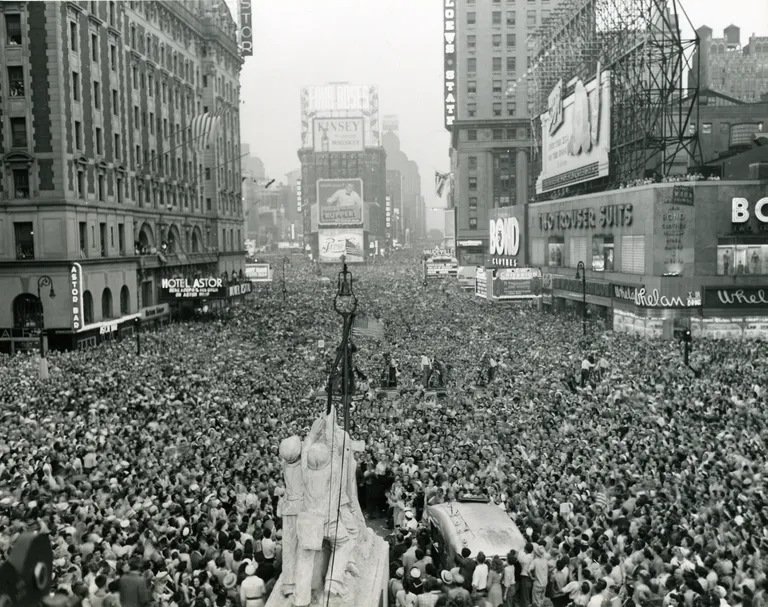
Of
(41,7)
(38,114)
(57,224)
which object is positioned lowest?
(57,224)

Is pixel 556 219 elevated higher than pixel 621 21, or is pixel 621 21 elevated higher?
pixel 621 21

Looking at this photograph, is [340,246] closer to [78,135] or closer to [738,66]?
[738,66]

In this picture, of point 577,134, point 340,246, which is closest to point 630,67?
point 577,134

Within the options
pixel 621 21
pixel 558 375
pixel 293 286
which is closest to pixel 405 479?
pixel 558 375

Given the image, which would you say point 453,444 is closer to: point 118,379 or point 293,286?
point 118,379

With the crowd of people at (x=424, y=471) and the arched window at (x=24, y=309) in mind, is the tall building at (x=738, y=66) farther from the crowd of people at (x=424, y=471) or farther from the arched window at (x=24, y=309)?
the arched window at (x=24, y=309)

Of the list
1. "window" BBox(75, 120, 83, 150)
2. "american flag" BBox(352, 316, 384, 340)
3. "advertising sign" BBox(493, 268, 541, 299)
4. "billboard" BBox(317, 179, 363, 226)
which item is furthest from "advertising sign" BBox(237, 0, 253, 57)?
"american flag" BBox(352, 316, 384, 340)

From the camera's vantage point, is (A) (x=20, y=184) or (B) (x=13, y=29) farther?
(A) (x=20, y=184)
